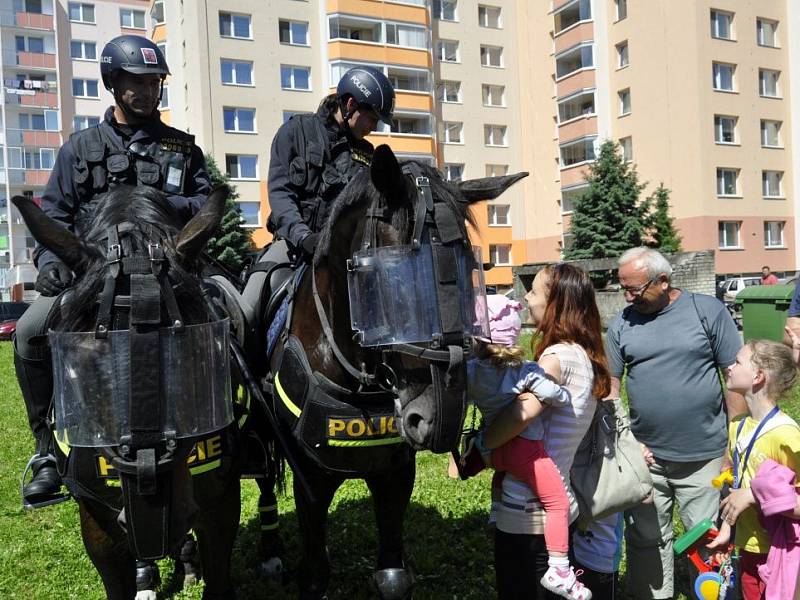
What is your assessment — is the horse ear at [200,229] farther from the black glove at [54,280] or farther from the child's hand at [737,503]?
the child's hand at [737,503]

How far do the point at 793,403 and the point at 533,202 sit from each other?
1440 inches

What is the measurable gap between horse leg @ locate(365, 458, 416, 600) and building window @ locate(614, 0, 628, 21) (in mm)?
41569

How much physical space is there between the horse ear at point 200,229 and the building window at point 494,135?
1757 inches

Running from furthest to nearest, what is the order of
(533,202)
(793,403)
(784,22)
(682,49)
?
(533,202) < (784,22) < (682,49) < (793,403)

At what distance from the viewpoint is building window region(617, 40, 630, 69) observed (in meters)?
39.7

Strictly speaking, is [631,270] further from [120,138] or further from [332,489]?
[120,138]

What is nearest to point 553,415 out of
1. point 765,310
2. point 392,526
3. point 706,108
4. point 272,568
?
point 392,526

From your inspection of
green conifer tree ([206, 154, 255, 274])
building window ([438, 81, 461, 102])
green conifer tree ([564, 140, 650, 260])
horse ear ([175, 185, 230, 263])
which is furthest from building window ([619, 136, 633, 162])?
horse ear ([175, 185, 230, 263])

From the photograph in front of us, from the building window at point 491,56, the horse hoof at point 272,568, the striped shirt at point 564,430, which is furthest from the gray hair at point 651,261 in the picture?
the building window at point 491,56

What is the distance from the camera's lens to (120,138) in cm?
406

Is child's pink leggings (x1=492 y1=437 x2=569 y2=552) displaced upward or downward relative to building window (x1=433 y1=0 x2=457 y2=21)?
downward

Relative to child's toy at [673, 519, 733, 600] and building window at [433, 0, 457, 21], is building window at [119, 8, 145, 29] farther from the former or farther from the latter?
child's toy at [673, 519, 733, 600]

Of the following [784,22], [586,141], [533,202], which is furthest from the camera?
[533,202]

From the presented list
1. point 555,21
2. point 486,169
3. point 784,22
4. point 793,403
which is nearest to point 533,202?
point 486,169
